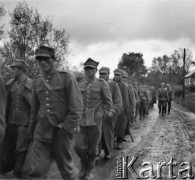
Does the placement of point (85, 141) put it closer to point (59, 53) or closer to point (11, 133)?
point (11, 133)

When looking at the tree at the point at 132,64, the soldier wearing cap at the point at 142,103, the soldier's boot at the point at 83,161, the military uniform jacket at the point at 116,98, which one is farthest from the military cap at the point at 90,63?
the tree at the point at 132,64

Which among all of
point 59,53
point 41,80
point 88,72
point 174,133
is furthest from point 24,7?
point 41,80

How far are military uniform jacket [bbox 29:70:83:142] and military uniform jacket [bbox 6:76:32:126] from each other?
4.34 ft

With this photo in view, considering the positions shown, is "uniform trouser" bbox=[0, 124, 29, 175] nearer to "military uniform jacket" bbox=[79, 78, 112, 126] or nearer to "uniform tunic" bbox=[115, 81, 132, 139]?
"military uniform jacket" bbox=[79, 78, 112, 126]

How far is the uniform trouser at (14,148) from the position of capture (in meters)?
6.08

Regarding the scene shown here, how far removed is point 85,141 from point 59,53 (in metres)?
16.7

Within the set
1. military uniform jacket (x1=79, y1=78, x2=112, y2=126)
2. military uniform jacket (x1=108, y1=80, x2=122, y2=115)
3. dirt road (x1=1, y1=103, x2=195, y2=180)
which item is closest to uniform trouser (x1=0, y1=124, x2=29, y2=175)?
dirt road (x1=1, y1=103, x2=195, y2=180)

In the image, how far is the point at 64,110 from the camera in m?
4.77

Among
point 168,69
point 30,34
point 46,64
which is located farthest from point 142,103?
point 168,69

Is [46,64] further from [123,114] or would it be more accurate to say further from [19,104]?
[123,114]

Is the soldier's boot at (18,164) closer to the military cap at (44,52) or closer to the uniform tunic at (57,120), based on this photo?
the uniform tunic at (57,120)

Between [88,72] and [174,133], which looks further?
[174,133]

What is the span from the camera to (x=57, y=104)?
186 inches

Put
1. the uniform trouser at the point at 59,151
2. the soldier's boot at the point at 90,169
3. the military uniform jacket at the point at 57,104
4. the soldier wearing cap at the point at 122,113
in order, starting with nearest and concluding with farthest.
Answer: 1. the uniform trouser at the point at 59,151
2. the military uniform jacket at the point at 57,104
3. the soldier's boot at the point at 90,169
4. the soldier wearing cap at the point at 122,113
